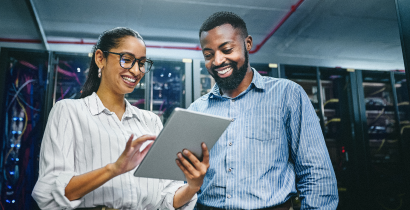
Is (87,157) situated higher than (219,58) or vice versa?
(219,58)

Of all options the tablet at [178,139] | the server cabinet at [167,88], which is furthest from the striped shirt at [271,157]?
the server cabinet at [167,88]

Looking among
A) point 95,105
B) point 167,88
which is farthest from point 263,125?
point 167,88

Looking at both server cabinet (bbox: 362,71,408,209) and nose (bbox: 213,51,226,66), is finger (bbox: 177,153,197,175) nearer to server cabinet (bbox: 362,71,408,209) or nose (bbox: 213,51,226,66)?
nose (bbox: 213,51,226,66)

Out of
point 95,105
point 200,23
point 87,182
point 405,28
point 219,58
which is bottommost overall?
point 87,182

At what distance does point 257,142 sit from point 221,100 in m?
0.33

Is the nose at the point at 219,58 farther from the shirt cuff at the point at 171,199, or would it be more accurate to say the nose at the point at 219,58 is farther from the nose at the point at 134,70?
the shirt cuff at the point at 171,199

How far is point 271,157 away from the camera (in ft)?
4.01

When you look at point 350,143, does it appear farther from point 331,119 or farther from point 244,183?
point 244,183

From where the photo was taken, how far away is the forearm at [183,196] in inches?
43.7

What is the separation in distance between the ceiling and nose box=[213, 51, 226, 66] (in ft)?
5.53

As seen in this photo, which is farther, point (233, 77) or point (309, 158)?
point (233, 77)

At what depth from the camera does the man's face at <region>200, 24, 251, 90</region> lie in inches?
54.4

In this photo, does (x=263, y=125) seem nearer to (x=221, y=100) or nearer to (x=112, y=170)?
(x=221, y=100)

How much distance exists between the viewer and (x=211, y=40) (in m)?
1.40
